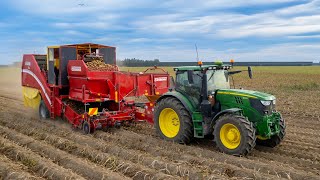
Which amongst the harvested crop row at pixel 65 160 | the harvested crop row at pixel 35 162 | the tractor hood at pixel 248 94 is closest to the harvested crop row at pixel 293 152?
the tractor hood at pixel 248 94

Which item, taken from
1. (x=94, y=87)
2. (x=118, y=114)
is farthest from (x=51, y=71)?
(x=118, y=114)

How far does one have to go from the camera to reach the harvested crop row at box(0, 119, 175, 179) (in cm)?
619

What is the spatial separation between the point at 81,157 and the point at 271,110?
4122 mm

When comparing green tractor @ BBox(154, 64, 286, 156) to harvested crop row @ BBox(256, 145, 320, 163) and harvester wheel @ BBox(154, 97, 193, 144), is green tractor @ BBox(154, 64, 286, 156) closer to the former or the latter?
harvester wheel @ BBox(154, 97, 193, 144)

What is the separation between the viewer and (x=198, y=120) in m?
8.20

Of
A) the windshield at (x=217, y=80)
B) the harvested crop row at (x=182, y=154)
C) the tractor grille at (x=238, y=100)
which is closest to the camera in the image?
the harvested crop row at (x=182, y=154)

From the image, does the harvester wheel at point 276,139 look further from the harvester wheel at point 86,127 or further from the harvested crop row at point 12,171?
the harvested crop row at point 12,171

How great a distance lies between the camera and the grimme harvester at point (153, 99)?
761cm

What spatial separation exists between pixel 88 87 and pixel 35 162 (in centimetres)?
379

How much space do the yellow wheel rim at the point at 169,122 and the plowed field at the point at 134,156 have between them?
1.09ft

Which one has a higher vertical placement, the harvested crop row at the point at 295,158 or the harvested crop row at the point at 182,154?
the harvested crop row at the point at 182,154

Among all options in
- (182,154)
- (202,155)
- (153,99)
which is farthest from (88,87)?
(202,155)

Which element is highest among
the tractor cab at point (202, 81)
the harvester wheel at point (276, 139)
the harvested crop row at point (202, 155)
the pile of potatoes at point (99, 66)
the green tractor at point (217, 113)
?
the pile of potatoes at point (99, 66)

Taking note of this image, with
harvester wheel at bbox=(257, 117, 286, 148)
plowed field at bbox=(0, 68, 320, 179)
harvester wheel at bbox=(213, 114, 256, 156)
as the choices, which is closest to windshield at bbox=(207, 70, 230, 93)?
harvester wheel at bbox=(213, 114, 256, 156)
